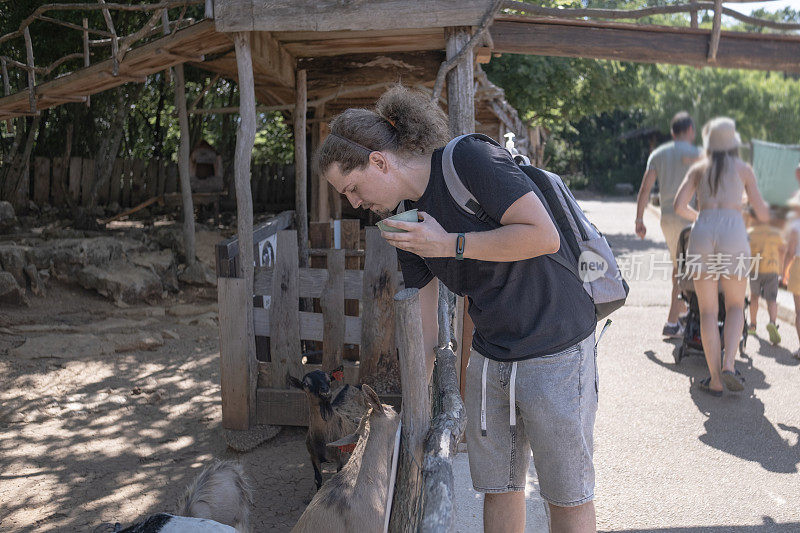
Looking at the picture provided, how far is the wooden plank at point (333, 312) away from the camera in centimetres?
490

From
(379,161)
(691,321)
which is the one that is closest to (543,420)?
(379,161)

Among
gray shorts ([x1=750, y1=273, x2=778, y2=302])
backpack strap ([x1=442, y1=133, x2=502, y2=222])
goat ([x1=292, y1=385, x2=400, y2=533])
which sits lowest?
gray shorts ([x1=750, y1=273, x2=778, y2=302])

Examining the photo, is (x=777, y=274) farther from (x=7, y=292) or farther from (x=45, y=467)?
(x=7, y=292)

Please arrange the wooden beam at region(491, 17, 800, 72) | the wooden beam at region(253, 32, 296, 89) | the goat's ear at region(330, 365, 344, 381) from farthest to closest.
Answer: the wooden beam at region(253, 32, 296, 89) < the wooden beam at region(491, 17, 800, 72) < the goat's ear at region(330, 365, 344, 381)

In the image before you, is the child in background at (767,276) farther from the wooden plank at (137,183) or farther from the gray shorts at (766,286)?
the wooden plank at (137,183)

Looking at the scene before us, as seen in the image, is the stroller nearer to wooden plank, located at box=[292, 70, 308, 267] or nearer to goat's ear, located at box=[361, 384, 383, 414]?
wooden plank, located at box=[292, 70, 308, 267]

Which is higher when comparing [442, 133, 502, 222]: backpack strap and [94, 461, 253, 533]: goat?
[442, 133, 502, 222]: backpack strap

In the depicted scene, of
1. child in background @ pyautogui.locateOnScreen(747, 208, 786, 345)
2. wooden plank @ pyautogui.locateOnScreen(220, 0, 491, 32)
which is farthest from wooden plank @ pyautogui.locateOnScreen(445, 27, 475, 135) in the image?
child in background @ pyautogui.locateOnScreen(747, 208, 786, 345)

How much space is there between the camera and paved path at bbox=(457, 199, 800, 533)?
3795mm

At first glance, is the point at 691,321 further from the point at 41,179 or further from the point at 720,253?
the point at 41,179

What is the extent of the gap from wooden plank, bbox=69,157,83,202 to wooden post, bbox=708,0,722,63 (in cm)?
1302

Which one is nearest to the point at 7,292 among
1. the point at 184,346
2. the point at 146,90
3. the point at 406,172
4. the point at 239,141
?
the point at 184,346

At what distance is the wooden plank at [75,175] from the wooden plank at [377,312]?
471 inches

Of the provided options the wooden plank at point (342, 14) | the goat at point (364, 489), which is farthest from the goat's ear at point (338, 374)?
the wooden plank at point (342, 14)
